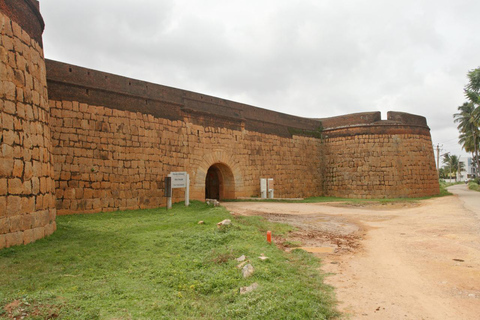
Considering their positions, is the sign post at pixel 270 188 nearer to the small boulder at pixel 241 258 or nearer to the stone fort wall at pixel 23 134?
the stone fort wall at pixel 23 134

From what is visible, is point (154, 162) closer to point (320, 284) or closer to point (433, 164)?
point (320, 284)

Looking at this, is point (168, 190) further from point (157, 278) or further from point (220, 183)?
point (157, 278)

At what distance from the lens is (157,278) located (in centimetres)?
442

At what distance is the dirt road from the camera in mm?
3410

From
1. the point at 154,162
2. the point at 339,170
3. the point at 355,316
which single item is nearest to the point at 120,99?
the point at 154,162

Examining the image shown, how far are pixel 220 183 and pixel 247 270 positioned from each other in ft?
37.4

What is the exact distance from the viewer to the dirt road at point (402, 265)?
134 inches

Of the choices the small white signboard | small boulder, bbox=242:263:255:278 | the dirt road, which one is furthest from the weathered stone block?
the small white signboard

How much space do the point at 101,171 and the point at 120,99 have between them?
260cm

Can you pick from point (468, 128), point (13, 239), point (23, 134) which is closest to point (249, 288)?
point (13, 239)

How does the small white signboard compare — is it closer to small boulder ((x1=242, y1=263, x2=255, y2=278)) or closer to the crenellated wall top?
the crenellated wall top

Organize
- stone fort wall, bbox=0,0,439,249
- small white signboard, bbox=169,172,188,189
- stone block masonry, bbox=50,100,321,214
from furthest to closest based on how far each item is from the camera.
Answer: small white signboard, bbox=169,172,188,189, stone block masonry, bbox=50,100,321,214, stone fort wall, bbox=0,0,439,249

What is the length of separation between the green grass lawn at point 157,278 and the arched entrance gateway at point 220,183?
8.21 meters

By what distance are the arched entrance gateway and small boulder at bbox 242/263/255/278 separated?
10578 millimetres
